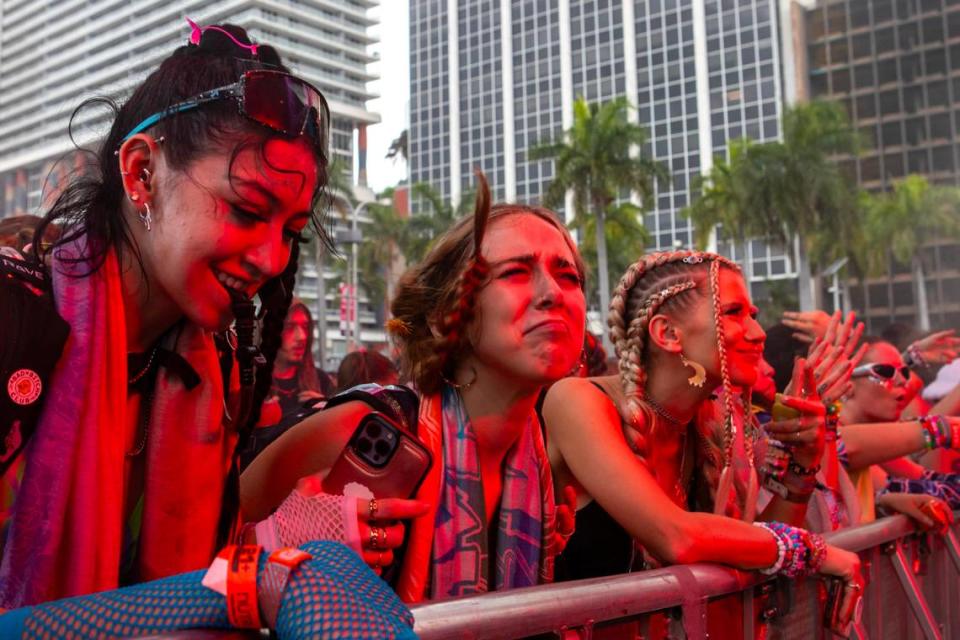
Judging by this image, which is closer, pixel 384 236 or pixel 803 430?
pixel 803 430

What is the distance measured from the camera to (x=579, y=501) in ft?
8.96

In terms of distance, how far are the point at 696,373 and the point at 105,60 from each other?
50716 millimetres

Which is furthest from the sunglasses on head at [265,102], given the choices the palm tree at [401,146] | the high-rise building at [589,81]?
the palm tree at [401,146]

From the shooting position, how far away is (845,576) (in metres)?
2.59

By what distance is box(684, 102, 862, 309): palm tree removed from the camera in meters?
43.8

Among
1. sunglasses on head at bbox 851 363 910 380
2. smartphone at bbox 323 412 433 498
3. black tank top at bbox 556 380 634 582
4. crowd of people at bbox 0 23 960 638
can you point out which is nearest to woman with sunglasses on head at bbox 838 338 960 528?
sunglasses on head at bbox 851 363 910 380

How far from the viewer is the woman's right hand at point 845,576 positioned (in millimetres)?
2582

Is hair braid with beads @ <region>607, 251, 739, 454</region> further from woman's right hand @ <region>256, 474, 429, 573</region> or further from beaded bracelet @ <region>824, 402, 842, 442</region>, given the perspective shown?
woman's right hand @ <region>256, 474, 429, 573</region>

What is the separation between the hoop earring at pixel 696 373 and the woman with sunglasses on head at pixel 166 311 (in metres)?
1.44

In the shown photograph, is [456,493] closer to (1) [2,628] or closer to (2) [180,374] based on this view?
(2) [180,374]

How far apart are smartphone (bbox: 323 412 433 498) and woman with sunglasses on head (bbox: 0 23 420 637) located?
155 mm

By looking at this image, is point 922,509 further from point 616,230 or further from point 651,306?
point 616,230

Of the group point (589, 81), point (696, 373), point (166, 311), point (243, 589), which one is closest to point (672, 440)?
point (696, 373)

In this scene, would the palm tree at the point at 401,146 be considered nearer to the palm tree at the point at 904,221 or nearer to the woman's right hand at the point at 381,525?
the palm tree at the point at 904,221
